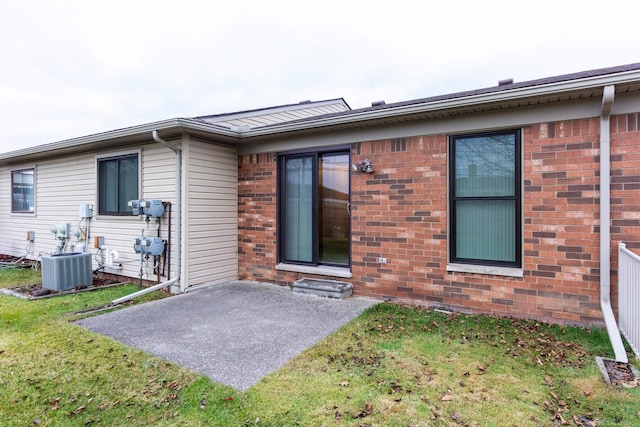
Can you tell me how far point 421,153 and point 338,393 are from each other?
3425 mm

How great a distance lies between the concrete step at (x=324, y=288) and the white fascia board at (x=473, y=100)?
243 cm

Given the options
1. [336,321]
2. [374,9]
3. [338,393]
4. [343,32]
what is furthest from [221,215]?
[343,32]

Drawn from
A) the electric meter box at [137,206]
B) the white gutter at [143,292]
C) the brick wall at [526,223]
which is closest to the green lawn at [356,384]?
the brick wall at [526,223]

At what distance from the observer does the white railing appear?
123 inches

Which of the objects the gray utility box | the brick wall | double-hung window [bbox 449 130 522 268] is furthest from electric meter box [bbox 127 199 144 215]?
double-hung window [bbox 449 130 522 268]

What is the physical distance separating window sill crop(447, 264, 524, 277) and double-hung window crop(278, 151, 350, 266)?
1.71m

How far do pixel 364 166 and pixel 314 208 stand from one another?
1.19m

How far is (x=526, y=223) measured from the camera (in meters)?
4.46

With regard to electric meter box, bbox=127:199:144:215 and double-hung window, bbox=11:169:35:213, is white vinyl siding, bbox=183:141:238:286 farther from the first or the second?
double-hung window, bbox=11:169:35:213

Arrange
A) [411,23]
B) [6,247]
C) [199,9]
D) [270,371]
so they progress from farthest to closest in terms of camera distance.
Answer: [411,23], [6,247], [199,9], [270,371]

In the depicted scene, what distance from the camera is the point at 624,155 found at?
3.96 metres

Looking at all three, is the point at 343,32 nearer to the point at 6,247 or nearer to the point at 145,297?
the point at 145,297

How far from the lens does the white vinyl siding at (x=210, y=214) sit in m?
6.08

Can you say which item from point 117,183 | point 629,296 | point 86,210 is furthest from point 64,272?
point 629,296
